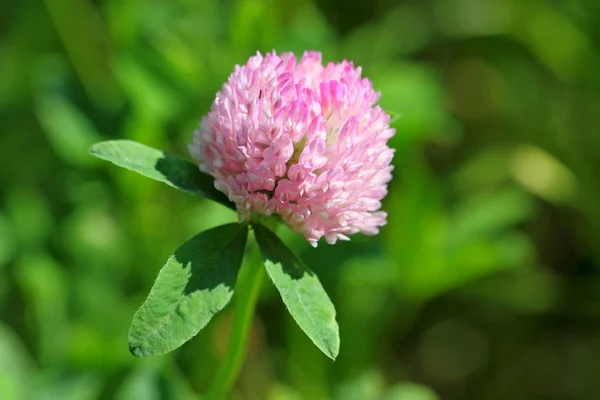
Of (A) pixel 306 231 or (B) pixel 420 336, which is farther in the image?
(B) pixel 420 336

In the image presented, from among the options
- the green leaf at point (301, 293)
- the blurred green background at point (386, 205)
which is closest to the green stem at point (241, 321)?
the green leaf at point (301, 293)

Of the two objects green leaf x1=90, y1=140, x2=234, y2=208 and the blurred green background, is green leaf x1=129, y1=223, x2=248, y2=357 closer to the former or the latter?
green leaf x1=90, y1=140, x2=234, y2=208

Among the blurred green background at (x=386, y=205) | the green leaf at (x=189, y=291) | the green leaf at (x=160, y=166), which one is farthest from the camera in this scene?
the blurred green background at (x=386, y=205)

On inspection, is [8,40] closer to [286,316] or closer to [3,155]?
[3,155]

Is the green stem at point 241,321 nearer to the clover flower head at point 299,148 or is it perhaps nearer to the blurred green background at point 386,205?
the clover flower head at point 299,148

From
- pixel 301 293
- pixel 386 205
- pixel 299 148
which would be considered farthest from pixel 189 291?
pixel 386 205

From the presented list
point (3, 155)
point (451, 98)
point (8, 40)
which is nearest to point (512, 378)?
point (451, 98)

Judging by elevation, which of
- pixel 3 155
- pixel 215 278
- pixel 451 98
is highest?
pixel 451 98
